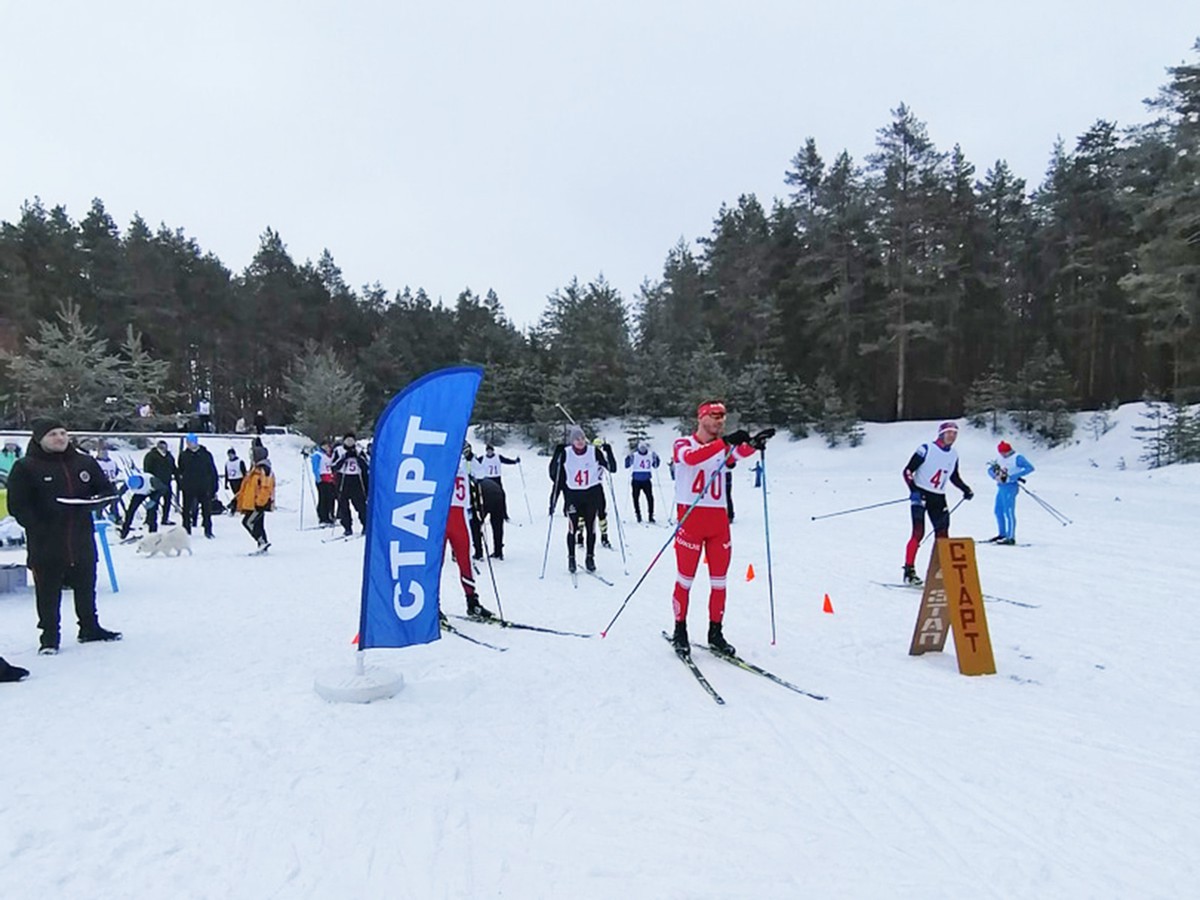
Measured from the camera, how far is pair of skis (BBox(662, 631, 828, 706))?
5055mm

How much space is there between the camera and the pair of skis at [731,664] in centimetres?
505

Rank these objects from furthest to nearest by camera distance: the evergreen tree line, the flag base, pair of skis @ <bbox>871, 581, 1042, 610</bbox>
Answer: the evergreen tree line, pair of skis @ <bbox>871, 581, 1042, 610</bbox>, the flag base

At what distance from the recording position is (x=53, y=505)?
603 cm

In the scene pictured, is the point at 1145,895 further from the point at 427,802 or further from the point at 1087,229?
the point at 1087,229

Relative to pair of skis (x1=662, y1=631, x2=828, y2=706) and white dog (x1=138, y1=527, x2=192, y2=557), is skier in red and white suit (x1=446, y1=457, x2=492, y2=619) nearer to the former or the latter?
pair of skis (x1=662, y1=631, x2=828, y2=706)

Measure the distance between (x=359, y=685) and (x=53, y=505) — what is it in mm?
3198

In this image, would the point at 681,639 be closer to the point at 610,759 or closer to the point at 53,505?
the point at 610,759

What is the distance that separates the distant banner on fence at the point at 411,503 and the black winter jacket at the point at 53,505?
9.79ft

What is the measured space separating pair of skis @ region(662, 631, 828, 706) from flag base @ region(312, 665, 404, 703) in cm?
210

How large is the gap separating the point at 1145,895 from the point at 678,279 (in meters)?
49.9

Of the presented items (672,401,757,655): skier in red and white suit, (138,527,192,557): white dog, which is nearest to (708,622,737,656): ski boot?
(672,401,757,655): skier in red and white suit

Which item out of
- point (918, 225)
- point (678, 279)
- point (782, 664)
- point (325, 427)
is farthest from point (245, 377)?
point (782, 664)

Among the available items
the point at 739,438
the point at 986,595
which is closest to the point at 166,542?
the point at 739,438

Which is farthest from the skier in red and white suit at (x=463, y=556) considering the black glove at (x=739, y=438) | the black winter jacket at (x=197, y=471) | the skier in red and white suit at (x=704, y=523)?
the black winter jacket at (x=197, y=471)
